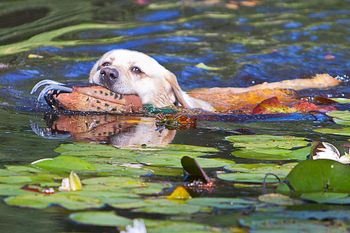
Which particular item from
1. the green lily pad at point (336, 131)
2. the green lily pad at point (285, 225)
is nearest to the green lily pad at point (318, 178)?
the green lily pad at point (285, 225)

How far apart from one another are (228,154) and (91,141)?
827 millimetres

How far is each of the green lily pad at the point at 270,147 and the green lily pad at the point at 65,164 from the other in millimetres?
856

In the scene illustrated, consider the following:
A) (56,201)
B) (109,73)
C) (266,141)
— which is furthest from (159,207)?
(109,73)

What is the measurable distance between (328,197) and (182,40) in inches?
255

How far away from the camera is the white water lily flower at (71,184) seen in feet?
11.2

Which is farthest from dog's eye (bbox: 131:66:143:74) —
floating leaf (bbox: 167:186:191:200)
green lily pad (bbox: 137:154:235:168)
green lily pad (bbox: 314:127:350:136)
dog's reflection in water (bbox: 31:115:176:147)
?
floating leaf (bbox: 167:186:191:200)

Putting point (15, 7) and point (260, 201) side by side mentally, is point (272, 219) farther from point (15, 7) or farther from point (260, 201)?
point (15, 7)

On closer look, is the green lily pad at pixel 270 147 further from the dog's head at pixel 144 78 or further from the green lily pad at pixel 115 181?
the dog's head at pixel 144 78

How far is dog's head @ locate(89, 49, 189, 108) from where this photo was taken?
660cm

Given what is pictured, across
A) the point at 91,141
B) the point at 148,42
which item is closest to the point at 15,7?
the point at 148,42

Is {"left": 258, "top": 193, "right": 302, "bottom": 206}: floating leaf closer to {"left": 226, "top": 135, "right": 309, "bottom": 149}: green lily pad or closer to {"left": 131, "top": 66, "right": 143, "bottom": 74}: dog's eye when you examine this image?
{"left": 226, "top": 135, "right": 309, "bottom": 149}: green lily pad

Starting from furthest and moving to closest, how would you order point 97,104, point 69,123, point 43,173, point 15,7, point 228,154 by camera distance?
point 15,7
point 97,104
point 69,123
point 228,154
point 43,173

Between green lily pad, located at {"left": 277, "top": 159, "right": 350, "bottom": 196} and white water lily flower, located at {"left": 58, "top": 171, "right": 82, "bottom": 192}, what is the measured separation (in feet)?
2.69

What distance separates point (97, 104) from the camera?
237 inches
